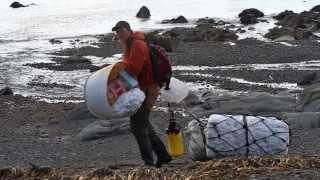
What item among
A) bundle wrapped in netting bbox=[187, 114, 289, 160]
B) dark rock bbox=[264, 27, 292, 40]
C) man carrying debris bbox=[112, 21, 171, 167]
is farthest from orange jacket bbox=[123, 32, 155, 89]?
dark rock bbox=[264, 27, 292, 40]

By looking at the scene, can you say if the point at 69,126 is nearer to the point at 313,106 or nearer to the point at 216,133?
the point at 313,106

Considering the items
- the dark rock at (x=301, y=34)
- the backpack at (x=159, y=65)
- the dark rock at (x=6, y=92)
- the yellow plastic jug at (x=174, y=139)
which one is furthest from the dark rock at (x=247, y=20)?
the backpack at (x=159, y=65)

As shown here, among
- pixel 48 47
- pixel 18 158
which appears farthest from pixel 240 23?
pixel 18 158

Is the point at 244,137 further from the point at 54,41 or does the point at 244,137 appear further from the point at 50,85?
the point at 54,41

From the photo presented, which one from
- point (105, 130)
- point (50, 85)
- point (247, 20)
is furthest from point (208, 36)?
point (105, 130)

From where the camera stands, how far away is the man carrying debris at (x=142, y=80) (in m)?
7.26

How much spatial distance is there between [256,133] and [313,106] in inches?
307

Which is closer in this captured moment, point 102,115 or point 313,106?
point 102,115

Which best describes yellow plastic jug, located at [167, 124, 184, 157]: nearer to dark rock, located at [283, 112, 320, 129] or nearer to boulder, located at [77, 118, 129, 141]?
boulder, located at [77, 118, 129, 141]

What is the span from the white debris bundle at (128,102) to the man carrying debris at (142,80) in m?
0.21

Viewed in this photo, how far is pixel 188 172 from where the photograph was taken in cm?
632

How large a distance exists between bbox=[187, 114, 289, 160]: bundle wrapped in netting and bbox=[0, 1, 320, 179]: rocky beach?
32cm

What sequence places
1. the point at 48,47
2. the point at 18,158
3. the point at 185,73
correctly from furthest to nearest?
the point at 48,47, the point at 185,73, the point at 18,158

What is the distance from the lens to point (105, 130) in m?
12.9
